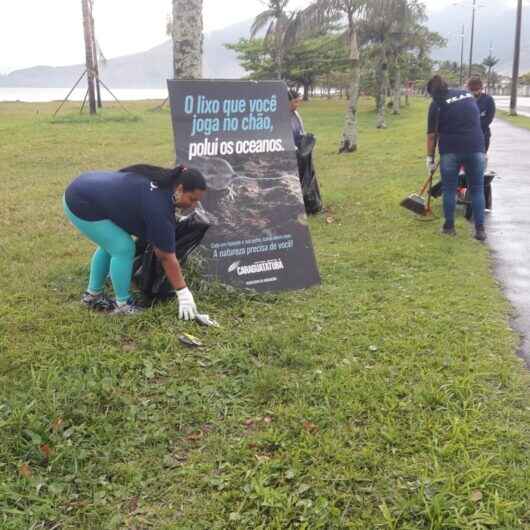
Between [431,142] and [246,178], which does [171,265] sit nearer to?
[246,178]

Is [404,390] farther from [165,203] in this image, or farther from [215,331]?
[165,203]

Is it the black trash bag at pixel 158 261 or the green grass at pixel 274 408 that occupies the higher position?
the black trash bag at pixel 158 261

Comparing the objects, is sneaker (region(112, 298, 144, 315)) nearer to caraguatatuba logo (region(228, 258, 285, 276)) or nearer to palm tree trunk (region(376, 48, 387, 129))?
Answer: caraguatatuba logo (region(228, 258, 285, 276))

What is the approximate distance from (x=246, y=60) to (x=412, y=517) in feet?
153

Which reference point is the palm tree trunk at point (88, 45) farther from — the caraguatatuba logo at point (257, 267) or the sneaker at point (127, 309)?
the sneaker at point (127, 309)

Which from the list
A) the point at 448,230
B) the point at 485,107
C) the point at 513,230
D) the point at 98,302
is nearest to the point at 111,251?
the point at 98,302

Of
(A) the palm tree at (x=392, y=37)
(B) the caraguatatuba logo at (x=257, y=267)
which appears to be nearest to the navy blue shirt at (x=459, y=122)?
(B) the caraguatatuba logo at (x=257, y=267)

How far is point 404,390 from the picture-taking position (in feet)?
10.8

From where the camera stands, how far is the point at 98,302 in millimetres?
4402

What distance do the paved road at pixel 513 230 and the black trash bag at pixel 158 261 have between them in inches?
96.1

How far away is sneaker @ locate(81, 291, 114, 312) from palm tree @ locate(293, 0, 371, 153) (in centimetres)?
1080

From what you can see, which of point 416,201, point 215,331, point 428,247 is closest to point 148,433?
point 215,331

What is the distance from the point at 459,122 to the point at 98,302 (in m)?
4.30

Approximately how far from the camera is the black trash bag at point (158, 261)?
4328 mm
